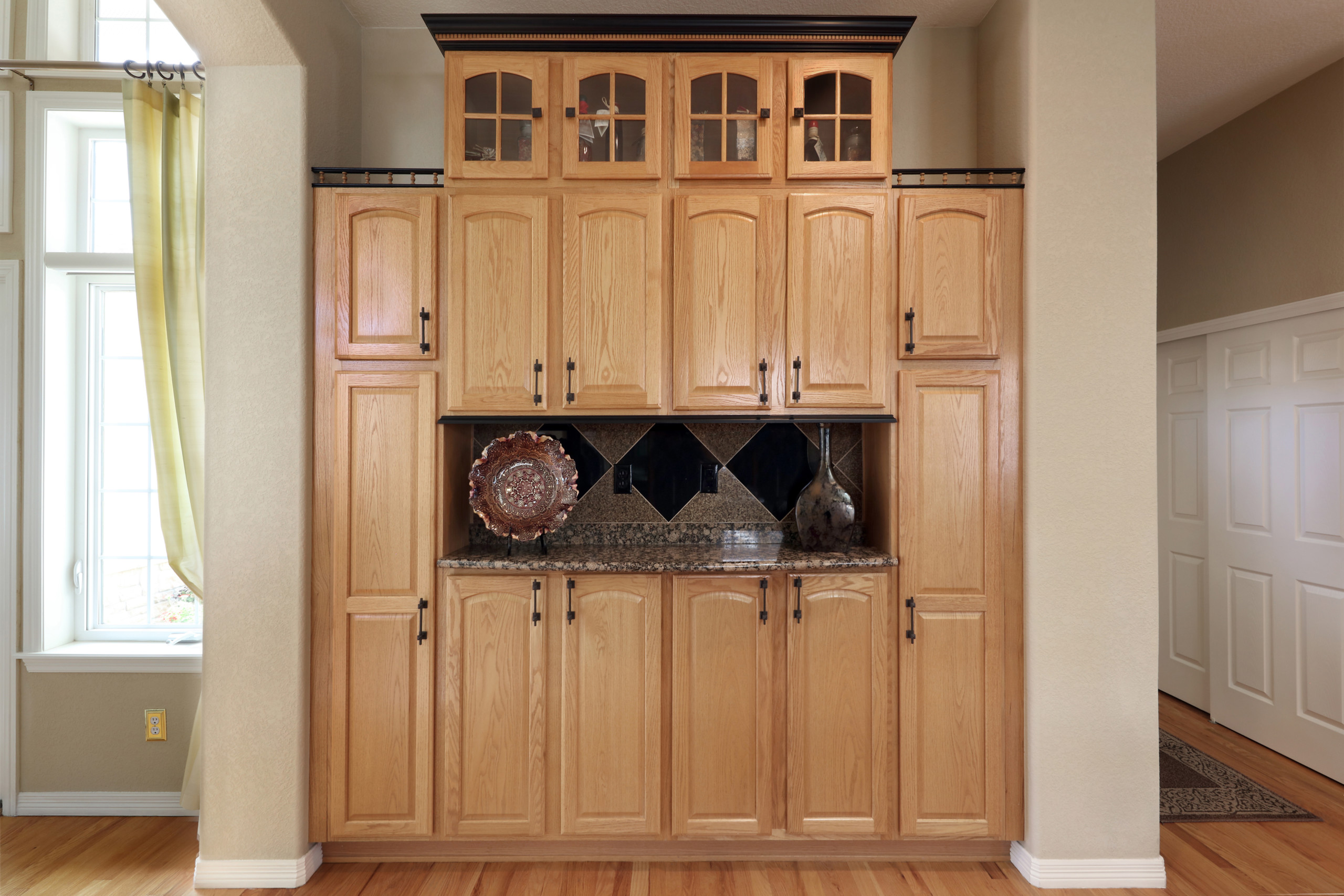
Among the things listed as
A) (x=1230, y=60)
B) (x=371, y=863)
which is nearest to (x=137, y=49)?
(x=371, y=863)

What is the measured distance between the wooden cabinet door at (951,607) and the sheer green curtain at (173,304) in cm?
249

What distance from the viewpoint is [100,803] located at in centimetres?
262

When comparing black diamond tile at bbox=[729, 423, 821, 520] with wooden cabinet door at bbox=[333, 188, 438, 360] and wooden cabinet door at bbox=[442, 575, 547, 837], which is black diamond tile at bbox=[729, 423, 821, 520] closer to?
wooden cabinet door at bbox=[442, 575, 547, 837]

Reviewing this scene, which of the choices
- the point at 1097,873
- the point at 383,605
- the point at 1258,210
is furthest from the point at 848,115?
the point at 1097,873

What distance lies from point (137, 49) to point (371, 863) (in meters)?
3.20

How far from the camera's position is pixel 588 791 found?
2277mm

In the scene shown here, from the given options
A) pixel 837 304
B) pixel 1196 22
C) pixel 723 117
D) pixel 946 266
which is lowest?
pixel 837 304

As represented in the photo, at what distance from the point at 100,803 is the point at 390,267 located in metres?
2.31

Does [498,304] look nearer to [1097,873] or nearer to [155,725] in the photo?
[155,725]

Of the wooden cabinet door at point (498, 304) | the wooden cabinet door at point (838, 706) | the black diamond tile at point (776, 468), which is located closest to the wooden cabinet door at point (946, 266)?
the black diamond tile at point (776, 468)

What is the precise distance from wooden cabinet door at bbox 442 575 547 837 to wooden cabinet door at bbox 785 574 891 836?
831mm

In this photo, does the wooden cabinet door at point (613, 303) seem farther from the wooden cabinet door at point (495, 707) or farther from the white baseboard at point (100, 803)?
the white baseboard at point (100, 803)

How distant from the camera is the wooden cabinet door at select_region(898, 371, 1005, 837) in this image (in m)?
2.28

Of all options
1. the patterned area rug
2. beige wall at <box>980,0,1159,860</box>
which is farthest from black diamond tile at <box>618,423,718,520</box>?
the patterned area rug
